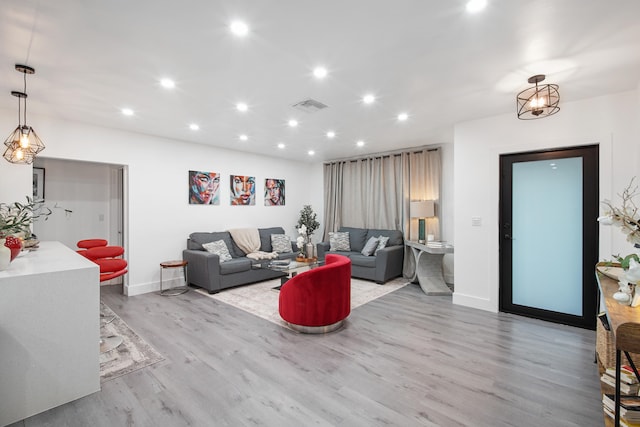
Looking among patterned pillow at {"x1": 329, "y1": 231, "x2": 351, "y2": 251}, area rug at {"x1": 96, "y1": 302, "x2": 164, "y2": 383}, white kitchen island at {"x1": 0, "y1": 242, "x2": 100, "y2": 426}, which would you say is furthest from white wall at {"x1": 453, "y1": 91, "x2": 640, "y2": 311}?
white kitchen island at {"x1": 0, "y1": 242, "x2": 100, "y2": 426}

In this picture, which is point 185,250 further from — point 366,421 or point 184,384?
point 366,421

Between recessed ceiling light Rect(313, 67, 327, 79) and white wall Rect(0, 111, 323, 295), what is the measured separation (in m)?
3.50

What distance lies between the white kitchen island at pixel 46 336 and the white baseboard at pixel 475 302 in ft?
13.7

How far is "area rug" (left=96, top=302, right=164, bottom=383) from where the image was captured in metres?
2.50

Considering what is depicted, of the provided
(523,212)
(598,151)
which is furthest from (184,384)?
(598,151)

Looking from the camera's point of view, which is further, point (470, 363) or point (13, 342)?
point (470, 363)

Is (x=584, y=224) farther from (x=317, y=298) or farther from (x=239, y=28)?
(x=239, y=28)

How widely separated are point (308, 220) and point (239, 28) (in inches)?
215

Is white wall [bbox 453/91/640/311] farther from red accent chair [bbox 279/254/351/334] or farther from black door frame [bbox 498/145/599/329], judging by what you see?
red accent chair [bbox 279/254/351/334]

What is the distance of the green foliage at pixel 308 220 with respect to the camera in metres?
7.27

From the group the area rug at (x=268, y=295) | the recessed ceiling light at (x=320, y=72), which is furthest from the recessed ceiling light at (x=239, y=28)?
the area rug at (x=268, y=295)

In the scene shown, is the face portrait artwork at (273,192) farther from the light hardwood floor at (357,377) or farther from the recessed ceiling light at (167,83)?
the recessed ceiling light at (167,83)

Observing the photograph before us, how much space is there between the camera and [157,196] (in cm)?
499

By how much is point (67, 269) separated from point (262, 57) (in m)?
2.18
